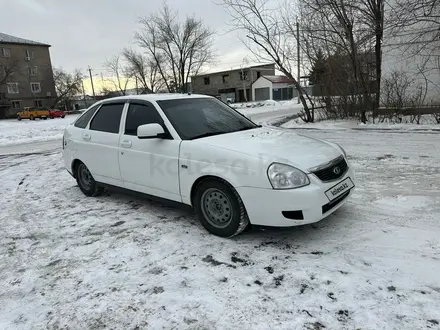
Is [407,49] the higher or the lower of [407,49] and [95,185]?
the higher

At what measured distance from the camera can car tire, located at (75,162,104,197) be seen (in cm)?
574

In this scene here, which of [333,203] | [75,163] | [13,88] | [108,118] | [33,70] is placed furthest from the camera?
[33,70]

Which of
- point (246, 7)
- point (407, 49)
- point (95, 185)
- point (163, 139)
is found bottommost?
point (95, 185)

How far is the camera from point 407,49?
1509 cm

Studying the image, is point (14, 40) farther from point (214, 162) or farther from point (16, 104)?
point (214, 162)

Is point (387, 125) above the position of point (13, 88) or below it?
below

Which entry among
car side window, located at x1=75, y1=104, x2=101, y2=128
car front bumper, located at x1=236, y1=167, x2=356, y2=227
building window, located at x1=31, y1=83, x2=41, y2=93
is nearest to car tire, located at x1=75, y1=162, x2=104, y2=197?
car side window, located at x1=75, y1=104, x2=101, y2=128

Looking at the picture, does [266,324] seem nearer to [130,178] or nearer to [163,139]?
[163,139]

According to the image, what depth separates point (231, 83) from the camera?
67.8m

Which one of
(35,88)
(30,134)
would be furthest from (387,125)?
(35,88)

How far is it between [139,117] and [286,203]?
2.44 meters

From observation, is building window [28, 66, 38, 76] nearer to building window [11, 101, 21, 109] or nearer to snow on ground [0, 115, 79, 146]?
building window [11, 101, 21, 109]

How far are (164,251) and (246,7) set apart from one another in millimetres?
14753

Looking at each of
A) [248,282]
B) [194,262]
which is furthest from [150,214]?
[248,282]
